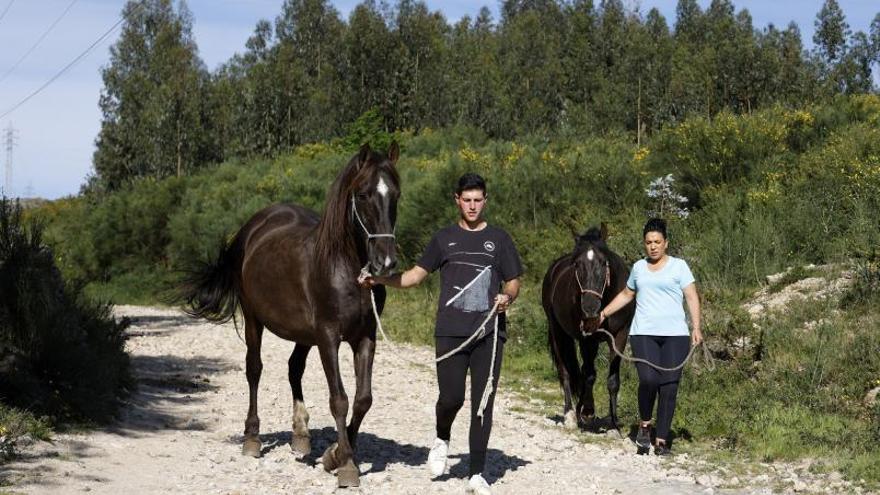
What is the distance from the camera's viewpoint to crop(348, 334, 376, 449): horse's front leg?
676cm

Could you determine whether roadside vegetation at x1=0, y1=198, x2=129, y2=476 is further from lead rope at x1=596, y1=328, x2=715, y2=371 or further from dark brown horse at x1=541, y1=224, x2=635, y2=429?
lead rope at x1=596, y1=328, x2=715, y2=371

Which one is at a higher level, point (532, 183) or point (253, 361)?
point (532, 183)

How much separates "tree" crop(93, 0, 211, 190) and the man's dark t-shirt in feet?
177

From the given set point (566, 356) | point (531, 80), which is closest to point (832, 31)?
point (531, 80)

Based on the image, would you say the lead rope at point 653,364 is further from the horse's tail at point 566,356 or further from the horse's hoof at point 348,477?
the horse's hoof at point 348,477

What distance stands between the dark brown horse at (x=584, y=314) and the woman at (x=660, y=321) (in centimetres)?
62

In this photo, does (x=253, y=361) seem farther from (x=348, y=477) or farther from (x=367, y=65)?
(x=367, y=65)

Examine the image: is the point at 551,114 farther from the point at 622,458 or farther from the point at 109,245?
the point at 622,458

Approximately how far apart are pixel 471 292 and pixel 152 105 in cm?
5899

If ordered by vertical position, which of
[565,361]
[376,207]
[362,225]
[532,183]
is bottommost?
[565,361]

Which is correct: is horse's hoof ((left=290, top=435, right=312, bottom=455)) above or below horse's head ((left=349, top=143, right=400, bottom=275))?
below

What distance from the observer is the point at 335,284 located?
688 cm

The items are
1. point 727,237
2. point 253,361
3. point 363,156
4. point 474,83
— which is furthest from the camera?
point 474,83

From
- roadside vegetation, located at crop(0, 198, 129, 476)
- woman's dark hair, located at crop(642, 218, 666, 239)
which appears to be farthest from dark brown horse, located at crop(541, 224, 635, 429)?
roadside vegetation, located at crop(0, 198, 129, 476)
